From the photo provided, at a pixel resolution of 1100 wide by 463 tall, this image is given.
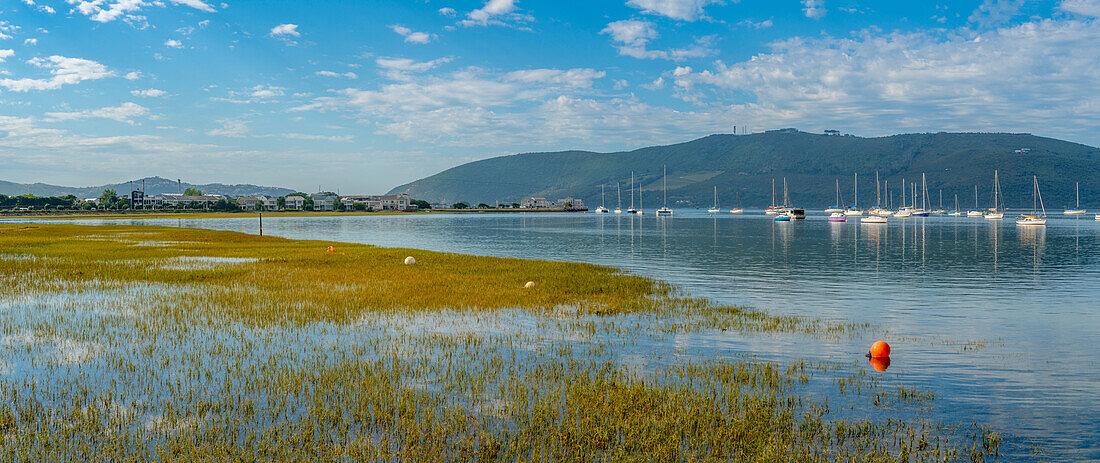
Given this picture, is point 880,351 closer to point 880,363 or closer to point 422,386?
point 880,363

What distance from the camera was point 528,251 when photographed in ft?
237

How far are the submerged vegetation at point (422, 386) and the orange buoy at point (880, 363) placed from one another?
4.98ft

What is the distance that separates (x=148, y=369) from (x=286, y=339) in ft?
14.7

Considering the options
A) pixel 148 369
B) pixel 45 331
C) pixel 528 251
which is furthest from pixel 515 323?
pixel 528 251

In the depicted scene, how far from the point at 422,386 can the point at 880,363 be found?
13250 millimetres

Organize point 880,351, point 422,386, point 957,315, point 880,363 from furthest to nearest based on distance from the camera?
point 957,315
point 880,351
point 880,363
point 422,386

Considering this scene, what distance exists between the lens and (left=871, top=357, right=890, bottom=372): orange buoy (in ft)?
60.5

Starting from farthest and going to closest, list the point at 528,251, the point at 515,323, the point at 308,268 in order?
1. the point at 528,251
2. the point at 308,268
3. the point at 515,323

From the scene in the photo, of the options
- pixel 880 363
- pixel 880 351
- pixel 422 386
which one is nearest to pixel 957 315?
pixel 880 351

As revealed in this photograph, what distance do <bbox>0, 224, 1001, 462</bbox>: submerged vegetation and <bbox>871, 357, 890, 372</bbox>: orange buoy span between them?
152 cm

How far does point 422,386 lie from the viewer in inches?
609

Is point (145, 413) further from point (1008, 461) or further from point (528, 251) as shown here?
point (528, 251)

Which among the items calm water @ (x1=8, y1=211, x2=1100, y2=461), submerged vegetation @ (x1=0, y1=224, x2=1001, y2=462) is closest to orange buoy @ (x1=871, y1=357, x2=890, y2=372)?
calm water @ (x1=8, y1=211, x2=1100, y2=461)

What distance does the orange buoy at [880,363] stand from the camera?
726 inches
